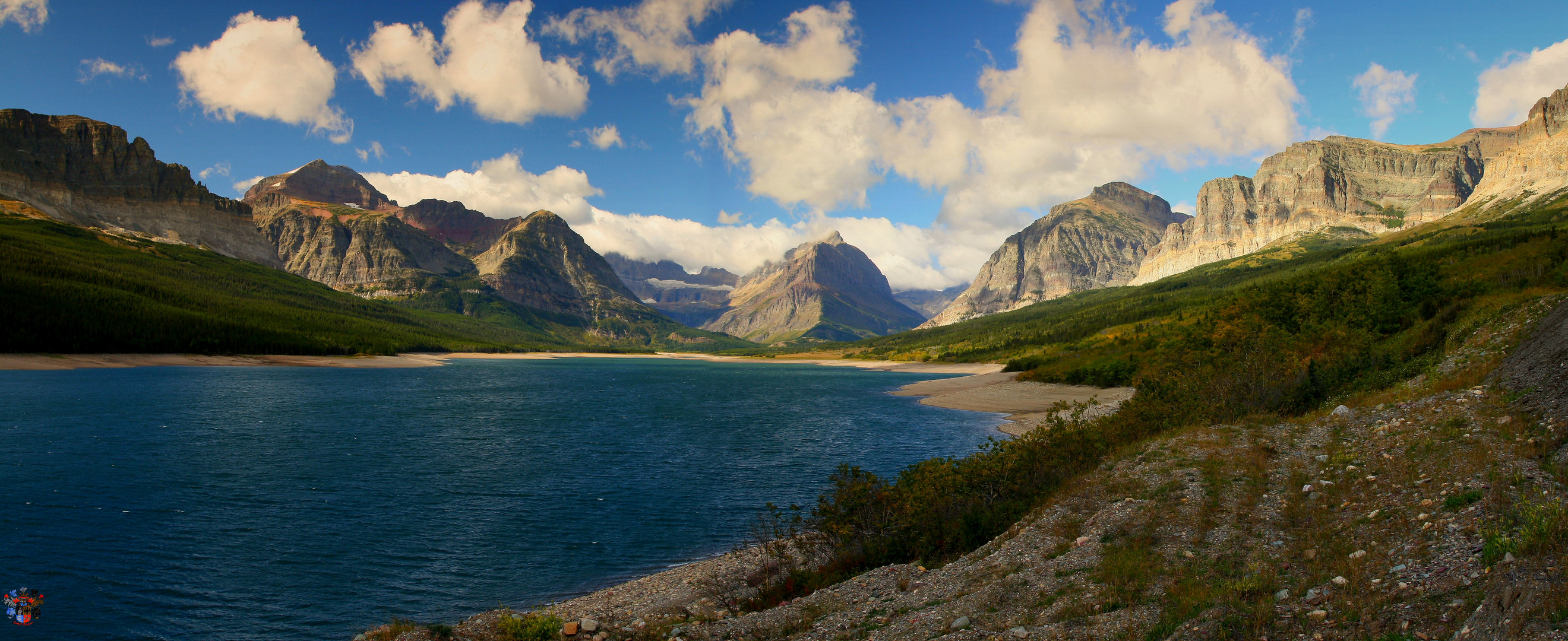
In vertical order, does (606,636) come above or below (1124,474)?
below

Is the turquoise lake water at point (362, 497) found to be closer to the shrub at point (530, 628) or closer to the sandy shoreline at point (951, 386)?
the shrub at point (530, 628)

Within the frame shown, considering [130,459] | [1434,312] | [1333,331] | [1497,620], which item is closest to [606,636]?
[1497,620]

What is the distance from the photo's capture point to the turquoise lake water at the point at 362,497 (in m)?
25.8

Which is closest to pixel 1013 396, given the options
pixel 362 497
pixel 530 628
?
pixel 362 497

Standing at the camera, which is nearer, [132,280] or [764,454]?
[764,454]

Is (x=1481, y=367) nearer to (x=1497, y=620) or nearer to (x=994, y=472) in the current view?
(x=994, y=472)

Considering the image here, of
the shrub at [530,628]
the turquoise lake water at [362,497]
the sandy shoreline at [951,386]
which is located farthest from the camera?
the sandy shoreline at [951,386]

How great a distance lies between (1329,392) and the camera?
36.2 meters

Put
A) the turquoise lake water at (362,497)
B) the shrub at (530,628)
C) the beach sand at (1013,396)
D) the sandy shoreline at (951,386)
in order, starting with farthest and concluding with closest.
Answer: the sandy shoreline at (951,386), the beach sand at (1013,396), the turquoise lake water at (362,497), the shrub at (530,628)

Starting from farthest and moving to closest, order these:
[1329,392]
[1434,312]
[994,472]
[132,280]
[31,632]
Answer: [132,280] < [1434,312] < [1329,392] < [994,472] < [31,632]

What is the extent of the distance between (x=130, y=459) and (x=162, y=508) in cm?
1807

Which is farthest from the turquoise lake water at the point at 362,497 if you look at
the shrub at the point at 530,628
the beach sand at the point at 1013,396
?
the shrub at the point at 530,628

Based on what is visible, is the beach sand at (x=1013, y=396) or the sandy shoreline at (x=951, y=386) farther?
the sandy shoreline at (x=951, y=386)

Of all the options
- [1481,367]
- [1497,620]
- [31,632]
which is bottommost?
[31,632]
